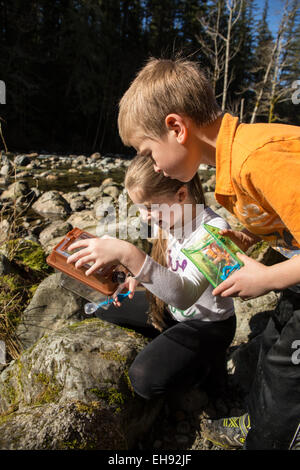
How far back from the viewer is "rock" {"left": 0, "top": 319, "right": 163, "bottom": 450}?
134 centimetres

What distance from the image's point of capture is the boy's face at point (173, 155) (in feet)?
4.72

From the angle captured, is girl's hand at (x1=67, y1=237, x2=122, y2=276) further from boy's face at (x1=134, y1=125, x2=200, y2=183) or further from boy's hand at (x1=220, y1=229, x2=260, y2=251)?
boy's hand at (x1=220, y1=229, x2=260, y2=251)

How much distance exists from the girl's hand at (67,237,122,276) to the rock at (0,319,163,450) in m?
0.61

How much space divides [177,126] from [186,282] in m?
0.71

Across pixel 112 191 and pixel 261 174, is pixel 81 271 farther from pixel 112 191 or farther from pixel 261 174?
pixel 112 191

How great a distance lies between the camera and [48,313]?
8.00ft

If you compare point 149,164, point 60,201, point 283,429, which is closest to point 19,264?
point 149,164

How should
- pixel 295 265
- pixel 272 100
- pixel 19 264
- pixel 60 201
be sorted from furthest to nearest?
pixel 272 100, pixel 60 201, pixel 19 264, pixel 295 265

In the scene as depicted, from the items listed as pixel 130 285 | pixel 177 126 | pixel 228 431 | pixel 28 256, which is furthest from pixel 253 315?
pixel 28 256

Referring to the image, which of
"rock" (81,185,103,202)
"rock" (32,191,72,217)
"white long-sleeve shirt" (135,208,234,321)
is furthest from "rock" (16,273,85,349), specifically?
"rock" (81,185,103,202)

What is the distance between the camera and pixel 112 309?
7.27 feet

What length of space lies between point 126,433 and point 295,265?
1.17 metres
